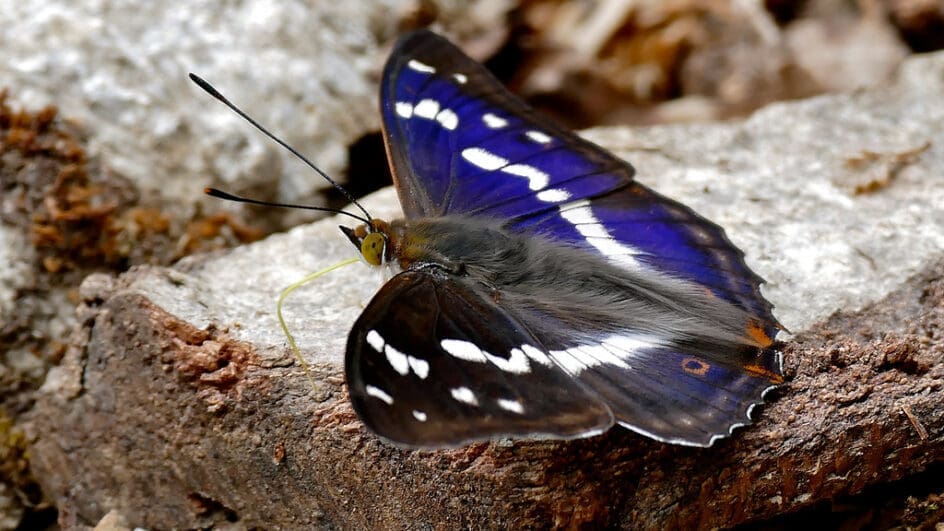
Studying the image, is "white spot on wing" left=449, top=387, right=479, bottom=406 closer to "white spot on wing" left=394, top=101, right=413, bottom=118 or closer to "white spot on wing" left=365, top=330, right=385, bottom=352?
"white spot on wing" left=365, top=330, right=385, bottom=352

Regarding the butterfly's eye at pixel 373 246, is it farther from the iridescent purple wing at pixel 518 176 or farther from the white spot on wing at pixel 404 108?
the white spot on wing at pixel 404 108

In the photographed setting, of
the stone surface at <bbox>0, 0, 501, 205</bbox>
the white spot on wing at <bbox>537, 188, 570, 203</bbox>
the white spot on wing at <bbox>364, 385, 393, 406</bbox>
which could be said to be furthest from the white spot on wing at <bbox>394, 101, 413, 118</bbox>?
the white spot on wing at <bbox>364, 385, 393, 406</bbox>

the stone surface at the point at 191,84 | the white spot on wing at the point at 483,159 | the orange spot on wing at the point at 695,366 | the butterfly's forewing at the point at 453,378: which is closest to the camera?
the butterfly's forewing at the point at 453,378

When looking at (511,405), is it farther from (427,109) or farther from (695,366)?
(427,109)

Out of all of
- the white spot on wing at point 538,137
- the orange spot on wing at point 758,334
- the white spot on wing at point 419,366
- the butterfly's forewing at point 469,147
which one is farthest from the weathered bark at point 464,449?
the white spot on wing at point 538,137

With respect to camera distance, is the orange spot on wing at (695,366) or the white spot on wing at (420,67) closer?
the orange spot on wing at (695,366)

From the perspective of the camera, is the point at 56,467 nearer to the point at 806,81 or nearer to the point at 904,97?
the point at 904,97

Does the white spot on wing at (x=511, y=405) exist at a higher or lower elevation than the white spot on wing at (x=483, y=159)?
lower

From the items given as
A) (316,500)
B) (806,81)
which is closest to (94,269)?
(316,500)
